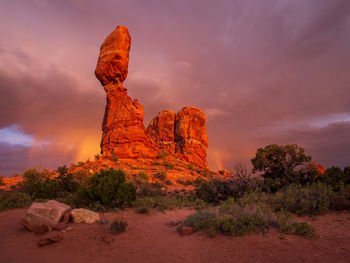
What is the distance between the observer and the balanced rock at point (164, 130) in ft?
168

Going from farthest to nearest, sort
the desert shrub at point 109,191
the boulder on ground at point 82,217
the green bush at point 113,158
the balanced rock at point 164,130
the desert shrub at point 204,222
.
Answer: the balanced rock at point 164,130, the green bush at point 113,158, the desert shrub at point 109,191, the boulder on ground at point 82,217, the desert shrub at point 204,222

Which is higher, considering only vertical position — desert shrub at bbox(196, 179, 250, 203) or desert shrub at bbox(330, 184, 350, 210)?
desert shrub at bbox(196, 179, 250, 203)

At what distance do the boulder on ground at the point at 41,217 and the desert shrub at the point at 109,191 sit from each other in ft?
10.9

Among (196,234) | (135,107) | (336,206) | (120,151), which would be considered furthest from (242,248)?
(135,107)

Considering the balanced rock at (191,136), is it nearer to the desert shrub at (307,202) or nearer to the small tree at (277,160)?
the small tree at (277,160)

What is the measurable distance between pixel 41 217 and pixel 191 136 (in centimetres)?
4447

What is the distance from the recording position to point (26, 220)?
6.55 m

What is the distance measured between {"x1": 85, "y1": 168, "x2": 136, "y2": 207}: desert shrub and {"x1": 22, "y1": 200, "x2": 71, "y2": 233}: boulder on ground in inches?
131

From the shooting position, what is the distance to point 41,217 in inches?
257

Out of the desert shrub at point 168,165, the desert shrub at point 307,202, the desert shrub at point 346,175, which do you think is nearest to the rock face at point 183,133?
the desert shrub at point 168,165

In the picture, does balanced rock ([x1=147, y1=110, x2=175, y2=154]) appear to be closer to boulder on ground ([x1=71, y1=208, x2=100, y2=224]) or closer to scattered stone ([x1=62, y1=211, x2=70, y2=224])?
boulder on ground ([x1=71, y1=208, x2=100, y2=224])

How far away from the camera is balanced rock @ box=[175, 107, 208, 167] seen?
48281mm

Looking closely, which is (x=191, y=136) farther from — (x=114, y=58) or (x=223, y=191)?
(x=223, y=191)

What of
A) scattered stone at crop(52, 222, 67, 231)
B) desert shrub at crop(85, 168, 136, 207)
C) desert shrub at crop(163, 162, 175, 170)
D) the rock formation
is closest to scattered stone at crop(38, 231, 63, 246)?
scattered stone at crop(52, 222, 67, 231)
